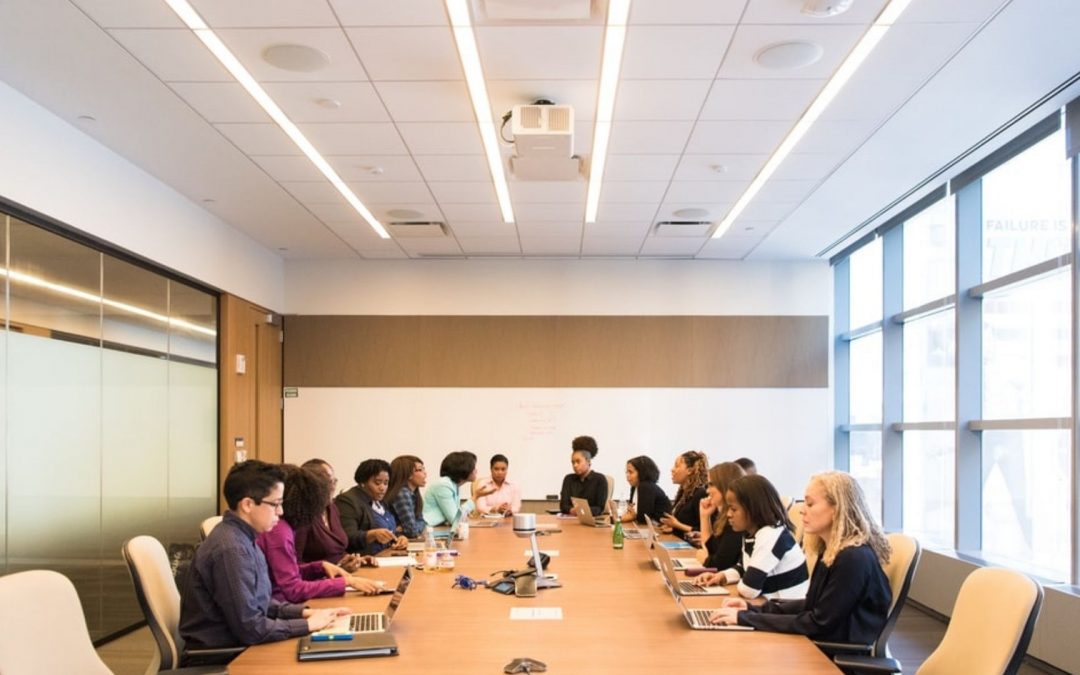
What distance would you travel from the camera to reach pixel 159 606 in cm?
354

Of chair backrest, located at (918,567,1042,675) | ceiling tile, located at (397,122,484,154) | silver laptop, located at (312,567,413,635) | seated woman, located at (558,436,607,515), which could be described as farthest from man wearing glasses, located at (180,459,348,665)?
seated woman, located at (558,436,607,515)

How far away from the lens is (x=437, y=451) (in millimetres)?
10062

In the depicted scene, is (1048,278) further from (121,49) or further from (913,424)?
(121,49)

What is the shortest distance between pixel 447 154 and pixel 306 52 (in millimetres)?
1806

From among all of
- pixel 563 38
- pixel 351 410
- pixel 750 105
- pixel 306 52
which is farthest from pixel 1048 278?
pixel 351 410

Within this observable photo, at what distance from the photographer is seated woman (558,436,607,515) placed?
27.3 feet

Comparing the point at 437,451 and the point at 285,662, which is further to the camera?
the point at 437,451

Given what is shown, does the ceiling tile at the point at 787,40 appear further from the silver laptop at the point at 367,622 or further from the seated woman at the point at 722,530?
the silver laptop at the point at 367,622

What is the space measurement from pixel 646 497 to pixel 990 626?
4.79 metres

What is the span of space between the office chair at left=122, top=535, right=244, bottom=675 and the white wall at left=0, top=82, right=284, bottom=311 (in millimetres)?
2481

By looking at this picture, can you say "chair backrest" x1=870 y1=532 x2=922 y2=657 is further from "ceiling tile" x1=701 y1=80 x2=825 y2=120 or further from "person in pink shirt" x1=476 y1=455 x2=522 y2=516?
"person in pink shirt" x1=476 y1=455 x2=522 y2=516

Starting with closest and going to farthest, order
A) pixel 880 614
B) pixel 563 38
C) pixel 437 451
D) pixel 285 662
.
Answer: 1. pixel 285 662
2. pixel 880 614
3. pixel 563 38
4. pixel 437 451

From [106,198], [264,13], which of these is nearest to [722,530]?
[264,13]

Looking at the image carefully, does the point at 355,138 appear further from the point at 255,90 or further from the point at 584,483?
the point at 584,483
